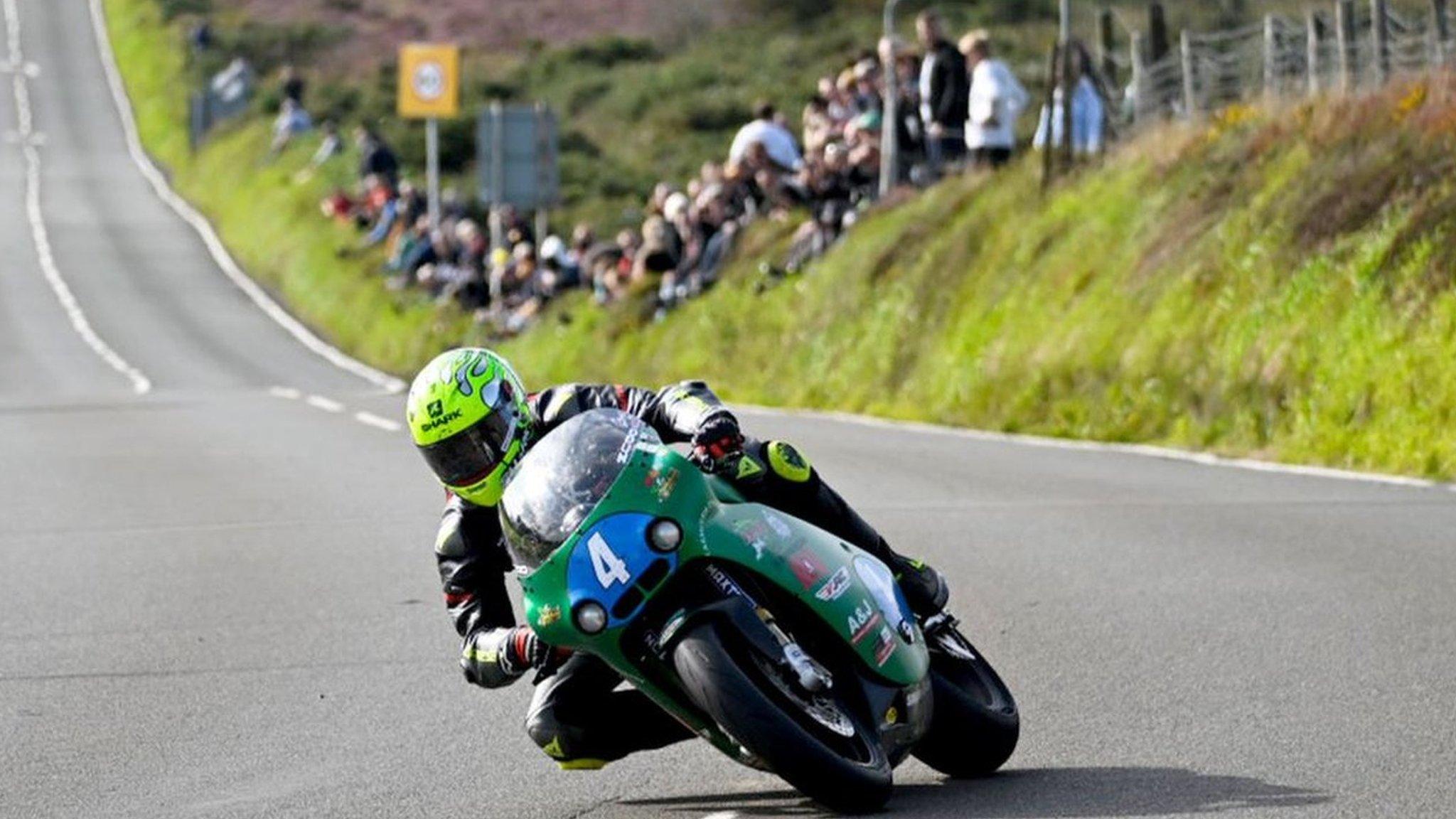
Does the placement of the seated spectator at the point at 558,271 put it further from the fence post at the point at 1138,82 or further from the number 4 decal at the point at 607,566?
the number 4 decal at the point at 607,566

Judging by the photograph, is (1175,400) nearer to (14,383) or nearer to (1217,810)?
(1217,810)

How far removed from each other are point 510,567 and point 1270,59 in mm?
18076

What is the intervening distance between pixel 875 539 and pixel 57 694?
132 inches

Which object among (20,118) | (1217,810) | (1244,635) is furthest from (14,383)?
(20,118)

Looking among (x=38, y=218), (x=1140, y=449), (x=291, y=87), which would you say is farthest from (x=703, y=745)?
(x=38, y=218)

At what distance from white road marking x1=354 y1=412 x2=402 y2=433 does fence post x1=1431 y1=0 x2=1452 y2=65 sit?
29.0 feet

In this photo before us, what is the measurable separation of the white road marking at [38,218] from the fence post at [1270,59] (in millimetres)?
15280

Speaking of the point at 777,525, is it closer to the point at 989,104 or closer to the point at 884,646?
the point at 884,646

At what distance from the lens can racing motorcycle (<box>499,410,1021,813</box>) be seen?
6.76m

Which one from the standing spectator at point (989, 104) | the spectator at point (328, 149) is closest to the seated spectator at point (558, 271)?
the standing spectator at point (989, 104)

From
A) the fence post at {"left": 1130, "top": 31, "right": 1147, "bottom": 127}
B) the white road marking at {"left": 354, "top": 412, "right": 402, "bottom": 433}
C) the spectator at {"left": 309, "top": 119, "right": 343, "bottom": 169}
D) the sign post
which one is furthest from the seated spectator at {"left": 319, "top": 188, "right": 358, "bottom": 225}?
the fence post at {"left": 1130, "top": 31, "right": 1147, "bottom": 127}

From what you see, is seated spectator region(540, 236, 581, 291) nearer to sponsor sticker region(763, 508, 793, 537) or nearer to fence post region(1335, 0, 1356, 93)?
fence post region(1335, 0, 1356, 93)

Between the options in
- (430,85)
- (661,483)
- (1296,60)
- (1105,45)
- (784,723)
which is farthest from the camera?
(430,85)

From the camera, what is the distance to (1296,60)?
986 inches
